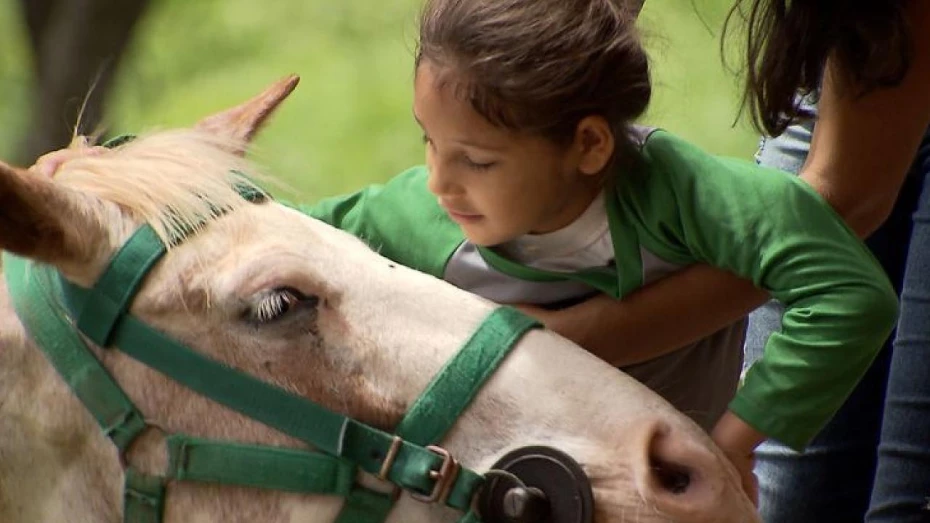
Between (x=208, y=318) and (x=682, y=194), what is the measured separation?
62cm

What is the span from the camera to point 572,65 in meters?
1.87

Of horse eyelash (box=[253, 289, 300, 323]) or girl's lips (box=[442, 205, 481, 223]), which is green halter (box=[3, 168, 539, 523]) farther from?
girl's lips (box=[442, 205, 481, 223])

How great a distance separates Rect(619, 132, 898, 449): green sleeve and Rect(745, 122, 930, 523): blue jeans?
0.57 meters

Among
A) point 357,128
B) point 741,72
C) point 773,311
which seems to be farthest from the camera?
point 357,128

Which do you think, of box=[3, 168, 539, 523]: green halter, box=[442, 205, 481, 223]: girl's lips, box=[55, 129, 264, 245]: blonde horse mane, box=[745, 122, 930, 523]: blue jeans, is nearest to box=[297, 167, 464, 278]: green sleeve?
box=[442, 205, 481, 223]: girl's lips

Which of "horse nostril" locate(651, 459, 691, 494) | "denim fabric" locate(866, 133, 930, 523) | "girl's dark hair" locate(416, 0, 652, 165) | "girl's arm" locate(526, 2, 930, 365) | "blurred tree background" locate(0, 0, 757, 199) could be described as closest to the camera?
"horse nostril" locate(651, 459, 691, 494)

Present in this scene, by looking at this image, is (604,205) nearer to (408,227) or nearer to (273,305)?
(408,227)

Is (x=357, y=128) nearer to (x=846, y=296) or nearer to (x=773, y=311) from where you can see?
(x=773, y=311)

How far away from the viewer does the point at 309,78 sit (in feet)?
17.6

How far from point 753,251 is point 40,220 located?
0.85 m

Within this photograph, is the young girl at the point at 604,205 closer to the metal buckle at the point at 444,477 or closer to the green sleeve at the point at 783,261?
the green sleeve at the point at 783,261

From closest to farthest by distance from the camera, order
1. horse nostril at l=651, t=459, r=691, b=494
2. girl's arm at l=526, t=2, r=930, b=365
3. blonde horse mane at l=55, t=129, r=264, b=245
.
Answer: horse nostril at l=651, t=459, r=691, b=494 < blonde horse mane at l=55, t=129, r=264, b=245 < girl's arm at l=526, t=2, r=930, b=365

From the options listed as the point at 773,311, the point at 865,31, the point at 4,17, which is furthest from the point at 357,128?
the point at 865,31

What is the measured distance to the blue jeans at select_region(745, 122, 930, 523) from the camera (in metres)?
2.35
